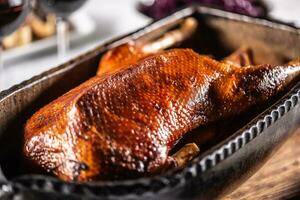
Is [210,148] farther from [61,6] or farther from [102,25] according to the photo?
[102,25]

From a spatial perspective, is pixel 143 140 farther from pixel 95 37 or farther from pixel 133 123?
pixel 95 37

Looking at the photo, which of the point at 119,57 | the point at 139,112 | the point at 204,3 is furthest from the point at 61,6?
the point at 139,112

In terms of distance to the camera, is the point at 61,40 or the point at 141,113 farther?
the point at 61,40

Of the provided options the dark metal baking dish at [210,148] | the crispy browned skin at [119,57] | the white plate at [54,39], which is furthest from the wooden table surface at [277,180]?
the white plate at [54,39]

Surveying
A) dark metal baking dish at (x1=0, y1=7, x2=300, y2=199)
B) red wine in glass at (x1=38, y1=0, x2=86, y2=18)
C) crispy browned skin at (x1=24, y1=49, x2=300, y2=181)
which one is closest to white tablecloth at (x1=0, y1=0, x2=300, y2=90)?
red wine in glass at (x1=38, y1=0, x2=86, y2=18)

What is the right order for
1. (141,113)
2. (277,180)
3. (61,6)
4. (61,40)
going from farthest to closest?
(61,40) < (61,6) < (277,180) < (141,113)

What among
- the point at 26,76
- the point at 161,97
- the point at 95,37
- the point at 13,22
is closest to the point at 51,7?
the point at 13,22

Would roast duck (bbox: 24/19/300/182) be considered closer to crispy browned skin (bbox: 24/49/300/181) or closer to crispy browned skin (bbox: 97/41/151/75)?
crispy browned skin (bbox: 24/49/300/181)

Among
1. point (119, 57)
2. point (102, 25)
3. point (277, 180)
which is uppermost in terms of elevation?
point (119, 57)
